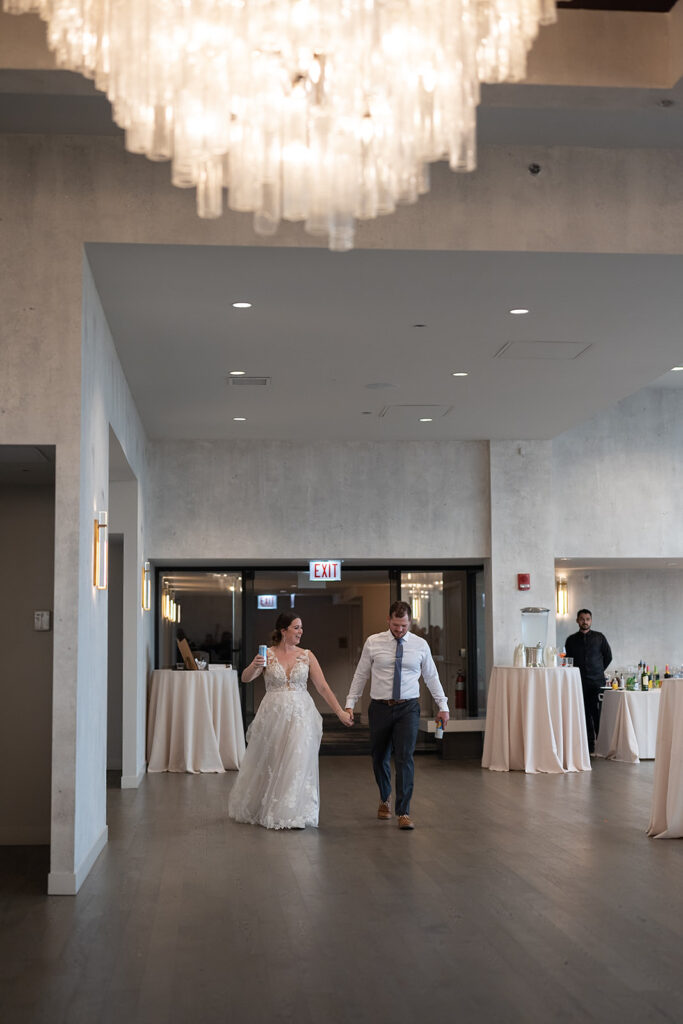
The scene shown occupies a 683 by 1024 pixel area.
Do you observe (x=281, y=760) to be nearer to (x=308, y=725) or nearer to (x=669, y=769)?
(x=308, y=725)

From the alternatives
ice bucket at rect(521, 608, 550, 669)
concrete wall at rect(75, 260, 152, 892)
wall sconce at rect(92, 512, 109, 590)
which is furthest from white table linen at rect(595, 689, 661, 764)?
wall sconce at rect(92, 512, 109, 590)

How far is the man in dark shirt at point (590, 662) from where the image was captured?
13.6 m

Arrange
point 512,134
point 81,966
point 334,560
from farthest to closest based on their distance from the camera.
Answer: point 334,560 → point 512,134 → point 81,966

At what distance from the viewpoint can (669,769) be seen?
24.6 feet

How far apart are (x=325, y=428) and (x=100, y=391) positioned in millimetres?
5163

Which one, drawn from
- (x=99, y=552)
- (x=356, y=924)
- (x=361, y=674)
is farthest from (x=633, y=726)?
(x=356, y=924)

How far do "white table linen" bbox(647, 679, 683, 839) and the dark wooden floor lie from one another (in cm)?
19

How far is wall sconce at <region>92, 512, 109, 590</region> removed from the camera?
688cm

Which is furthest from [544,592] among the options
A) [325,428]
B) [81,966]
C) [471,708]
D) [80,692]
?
[81,966]

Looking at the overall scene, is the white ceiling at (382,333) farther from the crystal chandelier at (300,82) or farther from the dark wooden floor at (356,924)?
the dark wooden floor at (356,924)

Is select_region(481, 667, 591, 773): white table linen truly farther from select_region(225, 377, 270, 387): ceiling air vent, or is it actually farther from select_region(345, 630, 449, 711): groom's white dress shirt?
select_region(225, 377, 270, 387): ceiling air vent

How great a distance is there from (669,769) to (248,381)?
4939 millimetres

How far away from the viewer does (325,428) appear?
12.5 m

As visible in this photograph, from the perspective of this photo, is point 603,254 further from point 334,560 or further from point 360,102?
point 334,560
